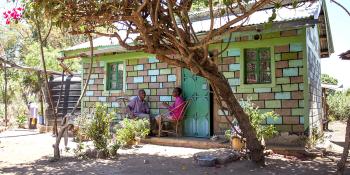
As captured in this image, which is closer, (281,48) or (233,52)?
(281,48)

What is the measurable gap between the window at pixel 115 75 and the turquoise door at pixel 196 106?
254 cm

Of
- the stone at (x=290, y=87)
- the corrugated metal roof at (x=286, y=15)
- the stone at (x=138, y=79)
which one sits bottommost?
the stone at (x=290, y=87)

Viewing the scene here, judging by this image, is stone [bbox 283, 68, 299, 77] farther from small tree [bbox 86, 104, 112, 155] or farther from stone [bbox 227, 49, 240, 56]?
small tree [bbox 86, 104, 112, 155]

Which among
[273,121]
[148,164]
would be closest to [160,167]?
[148,164]

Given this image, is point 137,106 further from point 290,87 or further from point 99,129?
point 290,87

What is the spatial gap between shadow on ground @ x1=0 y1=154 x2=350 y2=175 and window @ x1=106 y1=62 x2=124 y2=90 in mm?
4390

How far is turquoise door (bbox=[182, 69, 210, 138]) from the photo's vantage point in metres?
9.74

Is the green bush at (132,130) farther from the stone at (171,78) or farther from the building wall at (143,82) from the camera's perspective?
the stone at (171,78)

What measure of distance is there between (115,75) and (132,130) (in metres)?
2.98

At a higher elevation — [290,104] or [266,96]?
[266,96]

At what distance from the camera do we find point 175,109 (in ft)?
31.4

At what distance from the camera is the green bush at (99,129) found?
769 centimetres

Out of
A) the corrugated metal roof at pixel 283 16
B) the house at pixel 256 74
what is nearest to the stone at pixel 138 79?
the house at pixel 256 74

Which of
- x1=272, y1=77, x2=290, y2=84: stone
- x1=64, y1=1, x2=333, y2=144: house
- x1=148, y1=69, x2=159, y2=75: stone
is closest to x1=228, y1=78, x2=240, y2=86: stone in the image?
x1=64, y1=1, x2=333, y2=144: house
